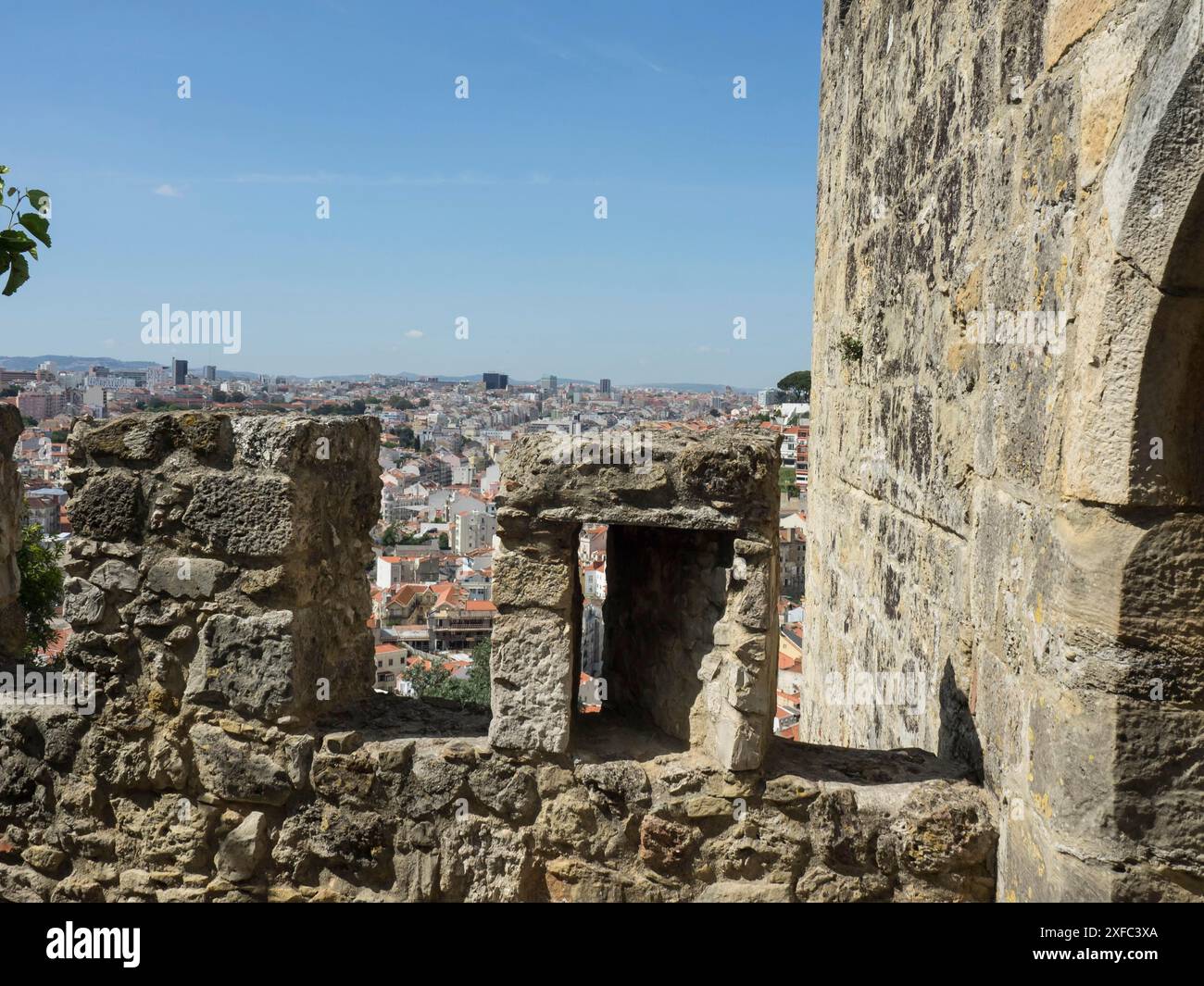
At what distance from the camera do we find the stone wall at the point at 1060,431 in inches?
86.1

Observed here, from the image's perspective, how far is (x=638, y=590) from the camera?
354 cm

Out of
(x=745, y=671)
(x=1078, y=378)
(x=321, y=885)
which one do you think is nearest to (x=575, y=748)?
(x=745, y=671)

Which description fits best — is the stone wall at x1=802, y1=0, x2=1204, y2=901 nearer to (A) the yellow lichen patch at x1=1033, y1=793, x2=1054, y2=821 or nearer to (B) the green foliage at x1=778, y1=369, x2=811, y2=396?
(A) the yellow lichen patch at x1=1033, y1=793, x2=1054, y2=821

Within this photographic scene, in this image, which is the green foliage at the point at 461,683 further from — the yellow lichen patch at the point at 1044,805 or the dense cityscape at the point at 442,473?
the yellow lichen patch at the point at 1044,805

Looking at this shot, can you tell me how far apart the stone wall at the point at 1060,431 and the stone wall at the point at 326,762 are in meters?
0.54

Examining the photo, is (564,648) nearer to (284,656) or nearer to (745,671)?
(745,671)

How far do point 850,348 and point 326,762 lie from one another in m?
3.03

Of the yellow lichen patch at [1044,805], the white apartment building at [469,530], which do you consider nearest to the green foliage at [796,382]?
the white apartment building at [469,530]

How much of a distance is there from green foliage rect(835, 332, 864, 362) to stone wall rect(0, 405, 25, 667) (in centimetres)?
344

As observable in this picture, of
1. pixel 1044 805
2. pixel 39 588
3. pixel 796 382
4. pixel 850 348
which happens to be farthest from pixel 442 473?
pixel 1044 805

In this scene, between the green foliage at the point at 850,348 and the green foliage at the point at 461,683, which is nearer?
the green foliage at the point at 850,348

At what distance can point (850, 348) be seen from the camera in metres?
4.96

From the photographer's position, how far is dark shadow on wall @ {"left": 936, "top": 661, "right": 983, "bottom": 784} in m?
3.15

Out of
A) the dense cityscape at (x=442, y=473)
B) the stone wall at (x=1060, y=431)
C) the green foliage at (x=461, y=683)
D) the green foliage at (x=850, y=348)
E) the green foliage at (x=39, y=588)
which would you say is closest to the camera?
the stone wall at (x=1060, y=431)
